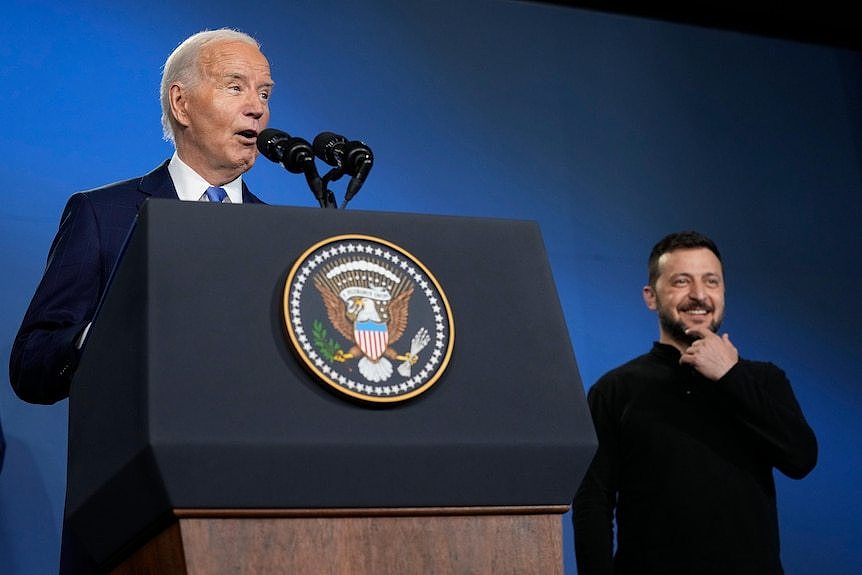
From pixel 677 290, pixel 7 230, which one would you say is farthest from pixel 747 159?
A: pixel 7 230

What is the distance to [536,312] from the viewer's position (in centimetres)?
120

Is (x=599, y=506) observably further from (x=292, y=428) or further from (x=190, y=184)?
(x=292, y=428)

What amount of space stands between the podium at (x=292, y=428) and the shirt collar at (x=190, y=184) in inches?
25.8

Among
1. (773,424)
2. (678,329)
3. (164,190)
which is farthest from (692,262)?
(164,190)

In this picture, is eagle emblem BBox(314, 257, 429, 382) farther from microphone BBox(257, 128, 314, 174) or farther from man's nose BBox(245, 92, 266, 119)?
man's nose BBox(245, 92, 266, 119)

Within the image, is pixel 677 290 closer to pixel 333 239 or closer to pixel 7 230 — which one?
pixel 7 230

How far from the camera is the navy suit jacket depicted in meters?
1.42

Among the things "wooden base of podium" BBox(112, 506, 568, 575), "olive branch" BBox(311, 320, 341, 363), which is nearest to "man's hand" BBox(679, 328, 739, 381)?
"wooden base of podium" BBox(112, 506, 568, 575)

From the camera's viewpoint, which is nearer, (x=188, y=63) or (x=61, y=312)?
(x=61, y=312)

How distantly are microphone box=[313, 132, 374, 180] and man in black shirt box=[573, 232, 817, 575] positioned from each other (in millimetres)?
1240

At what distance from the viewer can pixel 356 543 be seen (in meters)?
1.04

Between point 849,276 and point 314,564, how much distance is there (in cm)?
295

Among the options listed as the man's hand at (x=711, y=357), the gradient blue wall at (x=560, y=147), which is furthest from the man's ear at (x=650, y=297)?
the gradient blue wall at (x=560, y=147)

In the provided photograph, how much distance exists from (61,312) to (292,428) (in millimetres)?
614
